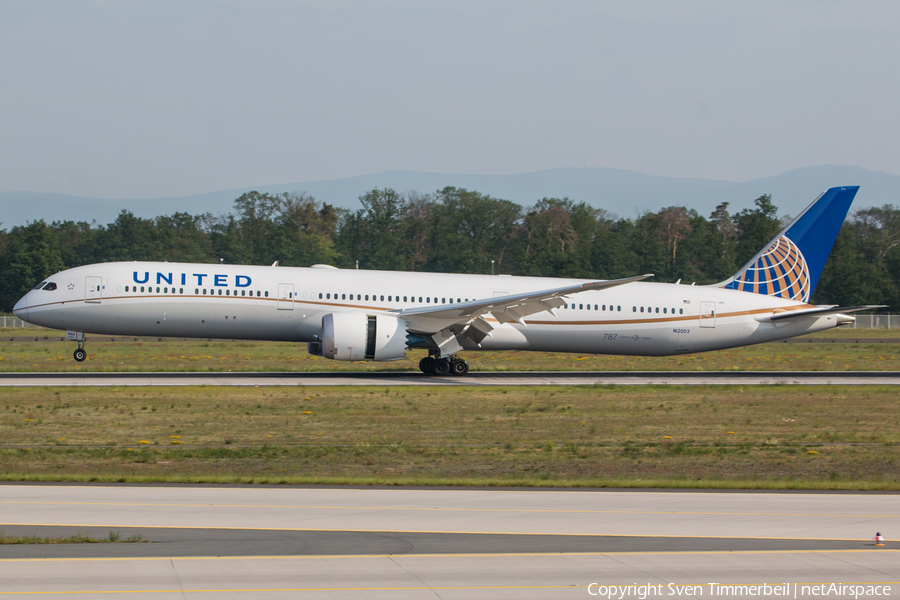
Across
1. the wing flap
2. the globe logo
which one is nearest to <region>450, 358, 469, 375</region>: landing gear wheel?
the wing flap

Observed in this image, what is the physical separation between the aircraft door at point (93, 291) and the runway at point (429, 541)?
1686 centimetres

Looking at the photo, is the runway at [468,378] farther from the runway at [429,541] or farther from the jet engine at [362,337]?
the runway at [429,541]

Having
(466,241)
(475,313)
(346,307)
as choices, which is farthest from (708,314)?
(466,241)

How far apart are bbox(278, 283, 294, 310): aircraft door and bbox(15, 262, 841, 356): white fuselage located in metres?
0.03

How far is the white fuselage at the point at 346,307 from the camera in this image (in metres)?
28.4

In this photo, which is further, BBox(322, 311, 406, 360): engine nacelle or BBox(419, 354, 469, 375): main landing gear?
BBox(419, 354, 469, 375): main landing gear

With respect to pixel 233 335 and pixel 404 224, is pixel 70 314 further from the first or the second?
pixel 404 224

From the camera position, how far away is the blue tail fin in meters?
33.6

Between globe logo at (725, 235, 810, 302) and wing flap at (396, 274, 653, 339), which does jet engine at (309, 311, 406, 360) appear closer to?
wing flap at (396, 274, 653, 339)

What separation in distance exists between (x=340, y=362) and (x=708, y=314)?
50.6 ft

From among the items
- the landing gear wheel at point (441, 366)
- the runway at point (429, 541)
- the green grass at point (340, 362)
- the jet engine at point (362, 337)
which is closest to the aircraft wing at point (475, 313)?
the landing gear wheel at point (441, 366)

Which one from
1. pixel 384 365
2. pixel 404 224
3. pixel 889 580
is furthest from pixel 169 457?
pixel 404 224

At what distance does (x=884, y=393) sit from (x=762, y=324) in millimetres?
6979

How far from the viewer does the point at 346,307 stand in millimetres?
29156
